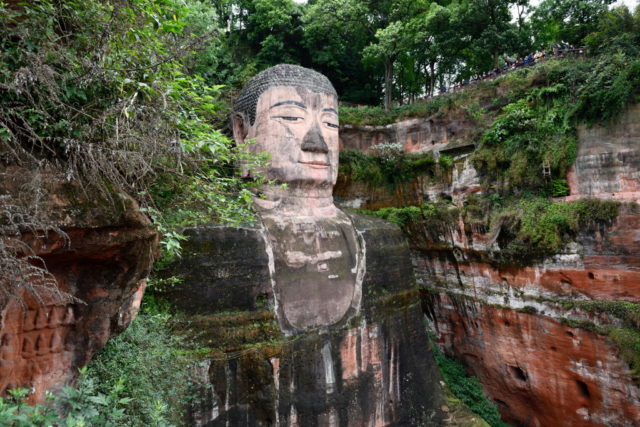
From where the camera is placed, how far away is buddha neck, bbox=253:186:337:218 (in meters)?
7.12

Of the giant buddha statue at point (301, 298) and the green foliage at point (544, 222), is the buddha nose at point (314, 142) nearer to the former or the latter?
the giant buddha statue at point (301, 298)

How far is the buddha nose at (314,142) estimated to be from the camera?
704 cm

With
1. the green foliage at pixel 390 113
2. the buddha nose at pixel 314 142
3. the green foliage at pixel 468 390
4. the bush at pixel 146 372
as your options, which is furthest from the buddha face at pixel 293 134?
the green foliage at pixel 468 390

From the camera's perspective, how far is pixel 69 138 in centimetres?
260

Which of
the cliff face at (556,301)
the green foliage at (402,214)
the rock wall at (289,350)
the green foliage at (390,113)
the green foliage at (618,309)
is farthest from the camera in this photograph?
the green foliage at (390,113)

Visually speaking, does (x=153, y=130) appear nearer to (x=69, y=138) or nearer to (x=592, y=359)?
(x=69, y=138)

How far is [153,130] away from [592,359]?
10.2 metres

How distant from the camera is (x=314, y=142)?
7.05 metres

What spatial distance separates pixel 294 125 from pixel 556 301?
7675 millimetres

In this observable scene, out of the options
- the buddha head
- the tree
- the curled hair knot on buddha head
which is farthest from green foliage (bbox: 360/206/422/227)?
the tree

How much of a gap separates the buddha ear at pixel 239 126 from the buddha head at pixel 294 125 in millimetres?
187

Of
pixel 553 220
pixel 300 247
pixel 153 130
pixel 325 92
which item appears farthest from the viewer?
pixel 553 220

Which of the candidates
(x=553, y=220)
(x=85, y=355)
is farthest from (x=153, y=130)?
(x=553, y=220)

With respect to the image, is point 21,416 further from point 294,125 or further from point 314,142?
point 294,125
